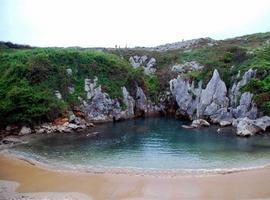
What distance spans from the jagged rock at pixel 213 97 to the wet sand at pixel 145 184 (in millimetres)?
29986

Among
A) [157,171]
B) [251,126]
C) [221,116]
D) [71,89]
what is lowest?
[157,171]

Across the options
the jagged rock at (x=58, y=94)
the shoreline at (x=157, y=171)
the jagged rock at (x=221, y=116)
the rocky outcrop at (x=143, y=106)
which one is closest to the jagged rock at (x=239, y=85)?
the jagged rock at (x=221, y=116)

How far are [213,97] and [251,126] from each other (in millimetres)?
14803

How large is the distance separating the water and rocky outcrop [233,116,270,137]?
1.42m

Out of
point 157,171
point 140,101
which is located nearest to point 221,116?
point 140,101

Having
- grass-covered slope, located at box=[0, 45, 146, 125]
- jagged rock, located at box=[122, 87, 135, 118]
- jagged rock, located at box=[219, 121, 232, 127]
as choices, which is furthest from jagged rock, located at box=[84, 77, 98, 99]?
jagged rock, located at box=[219, 121, 232, 127]

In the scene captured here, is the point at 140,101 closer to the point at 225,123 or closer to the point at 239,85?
the point at 239,85

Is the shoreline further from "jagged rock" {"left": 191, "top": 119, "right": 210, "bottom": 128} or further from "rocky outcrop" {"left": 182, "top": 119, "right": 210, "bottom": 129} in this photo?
"jagged rock" {"left": 191, "top": 119, "right": 210, "bottom": 128}

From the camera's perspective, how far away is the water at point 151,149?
43594 mm

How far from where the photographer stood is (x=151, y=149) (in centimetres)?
5081

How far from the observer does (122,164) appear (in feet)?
144

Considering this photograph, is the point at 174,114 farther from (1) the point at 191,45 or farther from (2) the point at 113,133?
(1) the point at 191,45

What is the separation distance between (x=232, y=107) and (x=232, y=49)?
22.6 m

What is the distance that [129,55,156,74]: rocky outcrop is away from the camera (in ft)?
311
